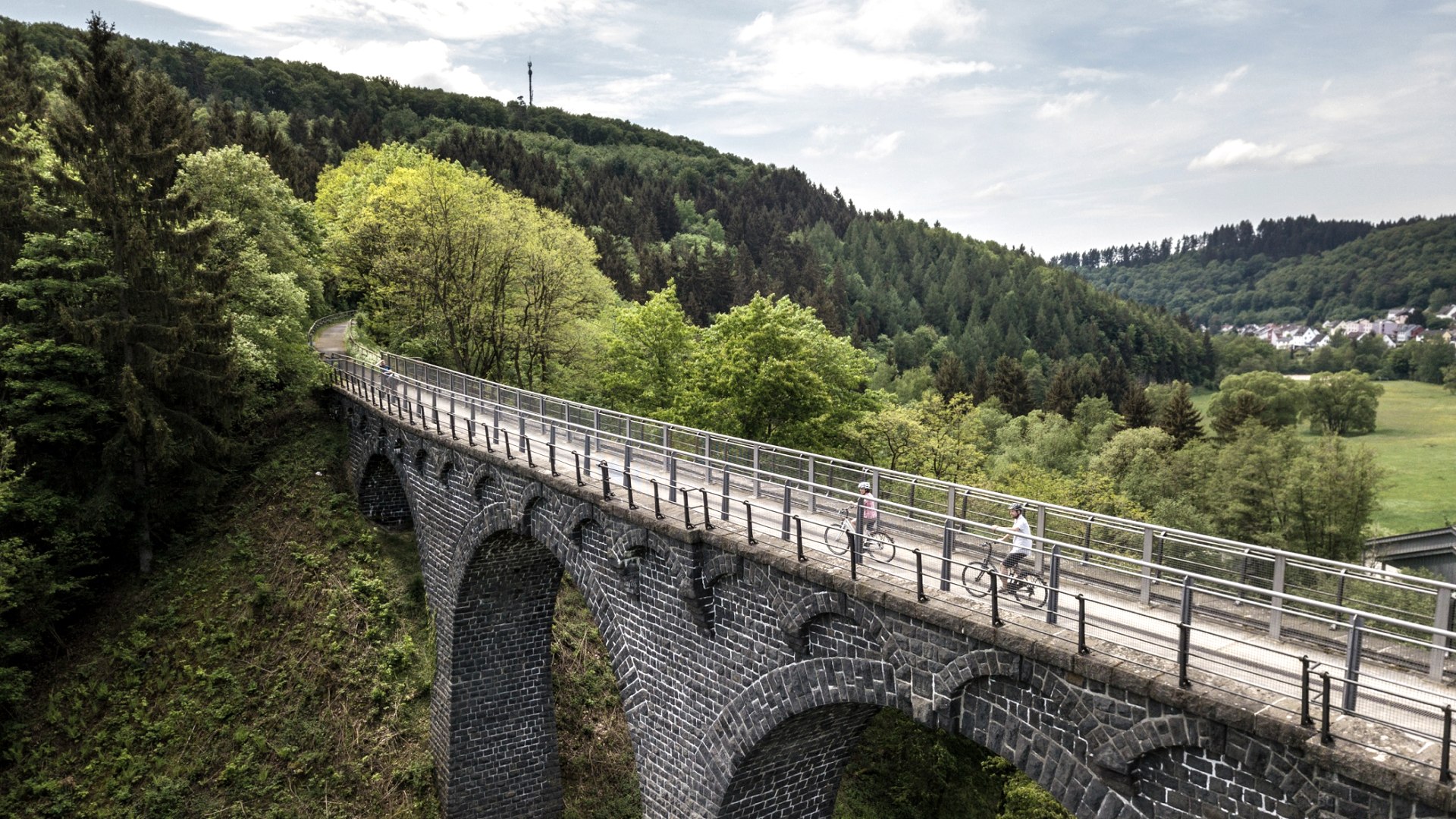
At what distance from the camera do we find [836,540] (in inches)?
516

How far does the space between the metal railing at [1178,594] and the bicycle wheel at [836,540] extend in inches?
5.1

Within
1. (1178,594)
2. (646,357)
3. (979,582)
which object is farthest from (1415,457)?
(979,582)

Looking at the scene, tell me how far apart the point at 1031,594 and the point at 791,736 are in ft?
16.3

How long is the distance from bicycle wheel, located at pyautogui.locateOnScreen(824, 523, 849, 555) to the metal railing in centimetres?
13

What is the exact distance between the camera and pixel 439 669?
921 inches

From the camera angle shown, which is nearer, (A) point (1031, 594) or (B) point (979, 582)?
(A) point (1031, 594)

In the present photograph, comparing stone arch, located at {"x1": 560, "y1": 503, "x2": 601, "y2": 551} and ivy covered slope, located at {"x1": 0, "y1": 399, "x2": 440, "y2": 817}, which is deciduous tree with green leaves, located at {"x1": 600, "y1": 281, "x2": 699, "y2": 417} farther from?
stone arch, located at {"x1": 560, "y1": 503, "x2": 601, "y2": 551}

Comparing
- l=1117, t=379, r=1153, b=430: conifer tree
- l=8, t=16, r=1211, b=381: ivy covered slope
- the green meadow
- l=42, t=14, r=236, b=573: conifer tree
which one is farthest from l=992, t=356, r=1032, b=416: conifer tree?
l=42, t=14, r=236, b=573: conifer tree

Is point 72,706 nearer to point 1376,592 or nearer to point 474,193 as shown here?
point 474,193

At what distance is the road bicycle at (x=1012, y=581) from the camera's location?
9820 mm

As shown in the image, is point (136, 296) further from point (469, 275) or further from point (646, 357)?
point (646, 357)

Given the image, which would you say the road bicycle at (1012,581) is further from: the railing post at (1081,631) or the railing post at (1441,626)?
the railing post at (1441,626)

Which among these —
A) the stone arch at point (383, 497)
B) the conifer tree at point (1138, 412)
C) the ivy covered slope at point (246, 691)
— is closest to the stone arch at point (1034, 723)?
the ivy covered slope at point (246, 691)

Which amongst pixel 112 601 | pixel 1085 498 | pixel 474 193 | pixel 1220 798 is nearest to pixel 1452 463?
pixel 1085 498
